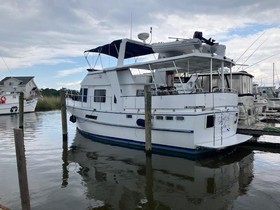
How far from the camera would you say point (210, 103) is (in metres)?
11.6

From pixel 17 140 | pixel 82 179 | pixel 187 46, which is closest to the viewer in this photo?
pixel 17 140

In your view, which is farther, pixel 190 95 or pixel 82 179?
pixel 190 95

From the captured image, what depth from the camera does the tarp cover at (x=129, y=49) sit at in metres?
15.5

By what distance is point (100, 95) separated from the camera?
1585 cm

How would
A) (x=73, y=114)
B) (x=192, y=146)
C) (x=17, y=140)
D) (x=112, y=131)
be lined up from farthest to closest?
(x=73, y=114) → (x=112, y=131) → (x=192, y=146) → (x=17, y=140)

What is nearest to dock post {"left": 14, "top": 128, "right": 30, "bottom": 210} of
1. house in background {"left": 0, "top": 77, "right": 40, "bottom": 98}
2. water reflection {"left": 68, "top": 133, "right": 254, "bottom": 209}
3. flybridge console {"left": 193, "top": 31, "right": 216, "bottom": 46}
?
water reflection {"left": 68, "top": 133, "right": 254, "bottom": 209}

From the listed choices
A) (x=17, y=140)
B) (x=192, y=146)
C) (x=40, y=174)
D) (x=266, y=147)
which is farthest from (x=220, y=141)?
(x=17, y=140)

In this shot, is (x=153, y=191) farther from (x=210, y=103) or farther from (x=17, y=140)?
(x=210, y=103)

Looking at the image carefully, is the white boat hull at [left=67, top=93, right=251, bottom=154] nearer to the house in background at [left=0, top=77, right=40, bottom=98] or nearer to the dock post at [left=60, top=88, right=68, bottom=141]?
the dock post at [left=60, top=88, right=68, bottom=141]

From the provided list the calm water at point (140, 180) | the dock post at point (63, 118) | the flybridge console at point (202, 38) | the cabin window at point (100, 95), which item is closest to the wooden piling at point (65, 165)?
the calm water at point (140, 180)

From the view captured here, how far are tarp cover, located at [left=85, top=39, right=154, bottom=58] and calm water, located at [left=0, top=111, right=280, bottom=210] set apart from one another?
575 centimetres

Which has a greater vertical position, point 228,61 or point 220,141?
point 228,61

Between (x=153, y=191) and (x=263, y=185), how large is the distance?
3200 mm

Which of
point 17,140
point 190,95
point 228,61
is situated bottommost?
point 17,140
